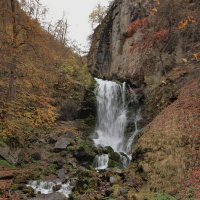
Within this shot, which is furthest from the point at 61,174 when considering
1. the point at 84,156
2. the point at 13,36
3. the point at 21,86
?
the point at 13,36

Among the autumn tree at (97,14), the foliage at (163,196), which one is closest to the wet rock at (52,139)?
the foliage at (163,196)

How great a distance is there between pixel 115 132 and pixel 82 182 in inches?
439

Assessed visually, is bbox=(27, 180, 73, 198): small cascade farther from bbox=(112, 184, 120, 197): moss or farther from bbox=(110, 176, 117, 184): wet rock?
bbox=(112, 184, 120, 197): moss

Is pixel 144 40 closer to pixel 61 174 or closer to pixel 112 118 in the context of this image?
pixel 112 118

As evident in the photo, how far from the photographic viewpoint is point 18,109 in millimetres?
10438

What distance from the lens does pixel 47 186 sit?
44.0 ft

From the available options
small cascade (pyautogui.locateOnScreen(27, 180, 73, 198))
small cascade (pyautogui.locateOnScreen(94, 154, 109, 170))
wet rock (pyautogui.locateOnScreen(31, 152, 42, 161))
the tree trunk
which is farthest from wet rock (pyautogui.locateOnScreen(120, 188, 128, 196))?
wet rock (pyautogui.locateOnScreen(31, 152, 42, 161))

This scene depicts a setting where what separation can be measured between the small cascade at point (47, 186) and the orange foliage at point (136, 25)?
1590cm

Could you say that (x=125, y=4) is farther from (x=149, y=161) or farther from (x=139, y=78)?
(x=149, y=161)

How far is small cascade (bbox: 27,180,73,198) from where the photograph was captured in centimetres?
1284

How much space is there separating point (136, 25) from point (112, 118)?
857 centimetres

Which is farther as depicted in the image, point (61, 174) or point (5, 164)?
point (5, 164)

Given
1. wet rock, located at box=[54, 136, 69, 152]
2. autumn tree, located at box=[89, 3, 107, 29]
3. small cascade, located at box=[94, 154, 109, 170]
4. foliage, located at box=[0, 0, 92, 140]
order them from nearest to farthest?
foliage, located at box=[0, 0, 92, 140], small cascade, located at box=[94, 154, 109, 170], wet rock, located at box=[54, 136, 69, 152], autumn tree, located at box=[89, 3, 107, 29]

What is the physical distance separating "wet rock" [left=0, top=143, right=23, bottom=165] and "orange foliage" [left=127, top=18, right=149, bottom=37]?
14582 millimetres
